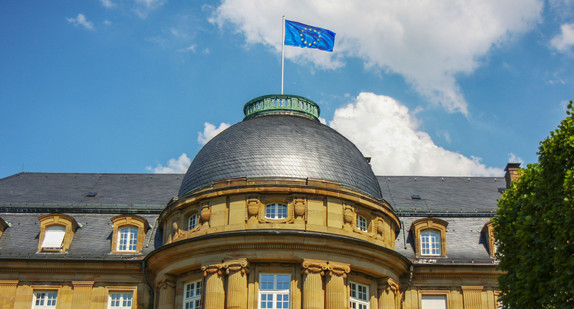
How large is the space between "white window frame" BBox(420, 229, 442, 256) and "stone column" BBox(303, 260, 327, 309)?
619 centimetres

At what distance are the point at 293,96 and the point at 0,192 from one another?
48.8 ft

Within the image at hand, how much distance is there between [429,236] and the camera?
33594 millimetres

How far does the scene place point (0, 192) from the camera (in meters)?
37.8

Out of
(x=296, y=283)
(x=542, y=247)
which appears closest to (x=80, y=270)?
(x=296, y=283)

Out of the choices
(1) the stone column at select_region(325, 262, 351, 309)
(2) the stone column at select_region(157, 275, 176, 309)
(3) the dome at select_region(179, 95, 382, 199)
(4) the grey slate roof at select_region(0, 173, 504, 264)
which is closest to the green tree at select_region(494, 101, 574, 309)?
(1) the stone column at select_region(325, 262, 351, 309)

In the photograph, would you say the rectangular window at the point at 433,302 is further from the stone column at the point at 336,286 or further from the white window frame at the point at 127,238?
the white window frame at the point at 127,238

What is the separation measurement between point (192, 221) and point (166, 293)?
10.0ft

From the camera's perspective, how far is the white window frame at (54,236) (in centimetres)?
3366

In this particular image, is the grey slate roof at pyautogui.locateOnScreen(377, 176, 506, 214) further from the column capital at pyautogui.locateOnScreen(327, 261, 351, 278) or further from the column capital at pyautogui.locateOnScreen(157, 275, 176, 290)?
the column capital at pyautogui.locateOnScreen(157, 275, 176, 290)

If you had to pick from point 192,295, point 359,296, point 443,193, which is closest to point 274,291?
point 192,295

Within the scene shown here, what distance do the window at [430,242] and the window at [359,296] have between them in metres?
3.94

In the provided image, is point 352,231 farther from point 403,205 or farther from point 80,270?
point 80,270

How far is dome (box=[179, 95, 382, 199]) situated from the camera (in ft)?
103

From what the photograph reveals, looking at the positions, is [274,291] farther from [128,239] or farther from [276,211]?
[128,239]
